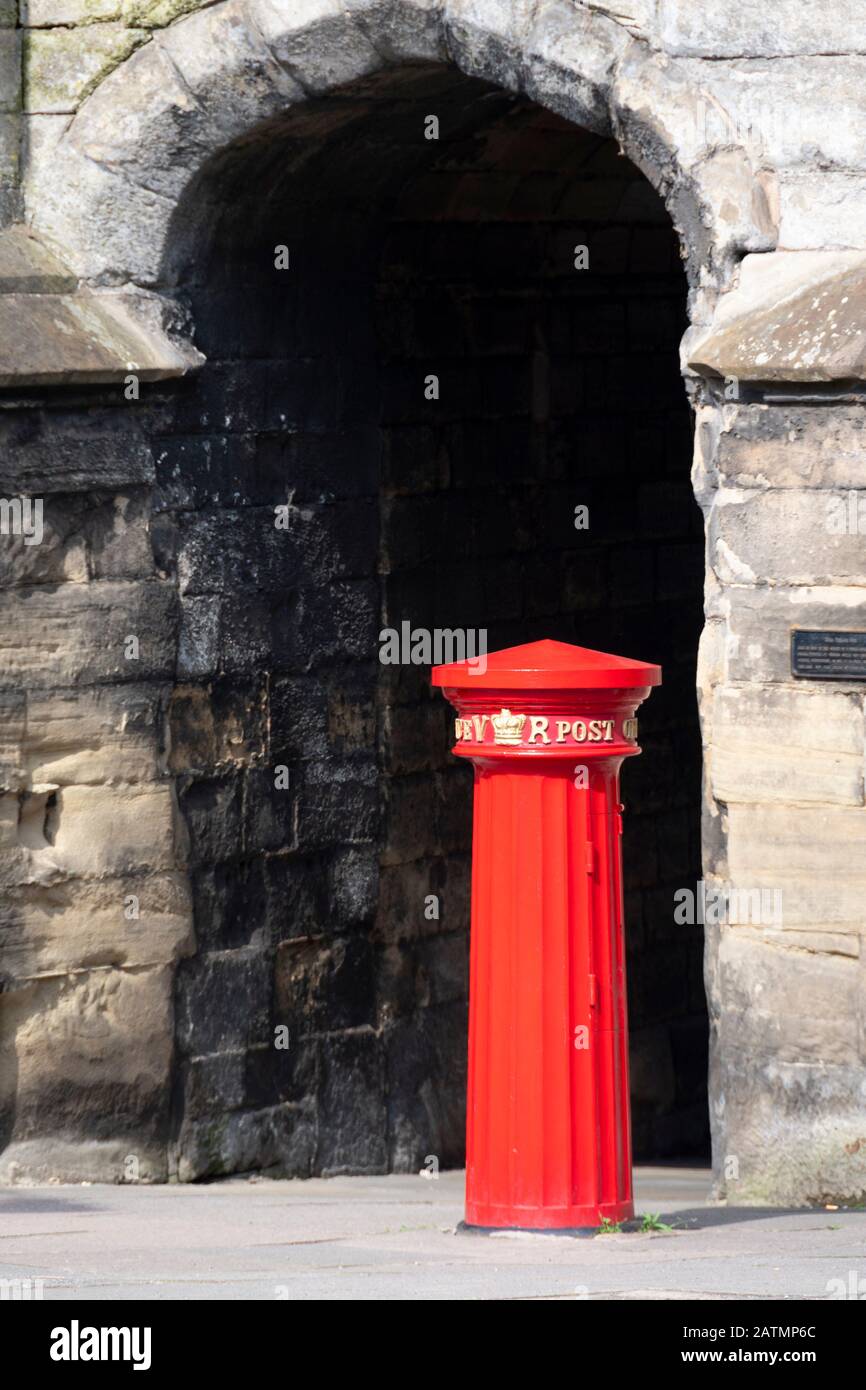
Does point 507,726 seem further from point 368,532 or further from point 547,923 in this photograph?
point 368,532

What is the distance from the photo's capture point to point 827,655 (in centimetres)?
566

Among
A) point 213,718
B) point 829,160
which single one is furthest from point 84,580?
point 829,160

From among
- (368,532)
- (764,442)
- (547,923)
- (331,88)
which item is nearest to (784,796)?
(764,442)

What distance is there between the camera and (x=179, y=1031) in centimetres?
663

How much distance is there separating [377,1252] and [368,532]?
118 inches

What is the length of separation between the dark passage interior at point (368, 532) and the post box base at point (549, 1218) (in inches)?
73.4

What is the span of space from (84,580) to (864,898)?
2.22 meters

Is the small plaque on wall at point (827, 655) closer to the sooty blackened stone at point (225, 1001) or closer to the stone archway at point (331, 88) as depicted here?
the stone archway at point (331, 88)

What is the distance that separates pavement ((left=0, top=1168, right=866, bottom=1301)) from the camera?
13.9ft

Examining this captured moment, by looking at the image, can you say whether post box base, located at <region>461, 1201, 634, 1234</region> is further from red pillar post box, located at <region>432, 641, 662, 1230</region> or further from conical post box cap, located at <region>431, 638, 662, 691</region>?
conical post box cap, located at <region>431, 638, 662, 691</region>

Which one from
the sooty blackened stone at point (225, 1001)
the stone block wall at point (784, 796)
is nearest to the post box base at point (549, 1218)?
the stone block wall at point (784, 796)

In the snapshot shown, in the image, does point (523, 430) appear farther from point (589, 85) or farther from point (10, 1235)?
point (10, 1235)

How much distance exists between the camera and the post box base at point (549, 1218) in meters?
4.91

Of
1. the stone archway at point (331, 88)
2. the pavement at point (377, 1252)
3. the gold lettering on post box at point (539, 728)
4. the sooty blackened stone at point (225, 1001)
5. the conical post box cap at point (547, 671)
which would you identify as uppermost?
the stone archway at point (331, 88)
